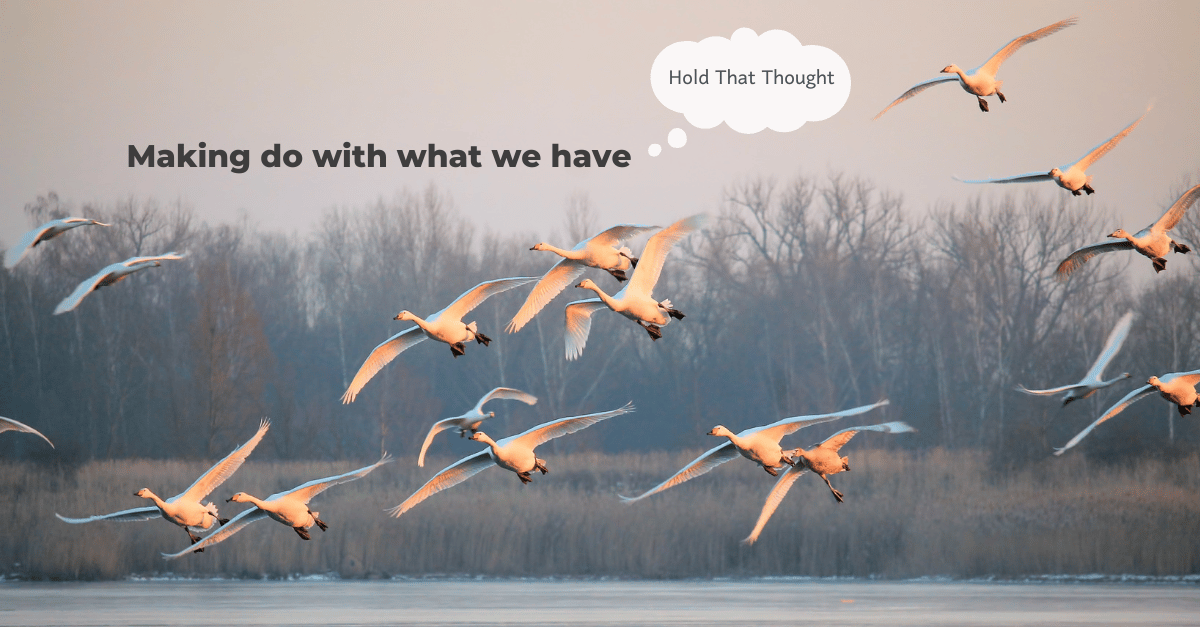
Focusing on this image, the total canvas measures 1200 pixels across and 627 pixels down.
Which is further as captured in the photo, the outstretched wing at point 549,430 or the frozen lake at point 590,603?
the frozen lake at point 590,603

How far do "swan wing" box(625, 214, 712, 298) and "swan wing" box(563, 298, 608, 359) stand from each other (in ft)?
3.16

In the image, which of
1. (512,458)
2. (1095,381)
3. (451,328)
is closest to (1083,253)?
(1095,381)

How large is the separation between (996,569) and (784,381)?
1838 cm

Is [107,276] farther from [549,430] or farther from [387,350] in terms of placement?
[549,430]

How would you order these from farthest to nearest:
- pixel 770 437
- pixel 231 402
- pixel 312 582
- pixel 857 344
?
pixel 857 344 → pixel 231 402 → pixel 312 582 → pixel 770 437

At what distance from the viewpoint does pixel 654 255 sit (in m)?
18.1

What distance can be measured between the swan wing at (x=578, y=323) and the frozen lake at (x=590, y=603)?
9307 millimetres

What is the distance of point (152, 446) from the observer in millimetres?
49812

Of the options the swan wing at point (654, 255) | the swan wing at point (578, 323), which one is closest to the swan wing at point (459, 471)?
the swan wing at point (578, 323)

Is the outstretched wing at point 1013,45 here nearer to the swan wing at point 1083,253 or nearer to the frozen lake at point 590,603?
the swan wing at point 1083,253

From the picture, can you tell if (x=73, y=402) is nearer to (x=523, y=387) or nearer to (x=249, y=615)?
(x=523, y=387)

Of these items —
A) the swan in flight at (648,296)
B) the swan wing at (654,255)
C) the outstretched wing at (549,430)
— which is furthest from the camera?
the outstretched wing at (549,430)

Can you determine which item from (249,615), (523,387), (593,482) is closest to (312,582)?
(249,615)

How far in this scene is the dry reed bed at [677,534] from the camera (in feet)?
114
